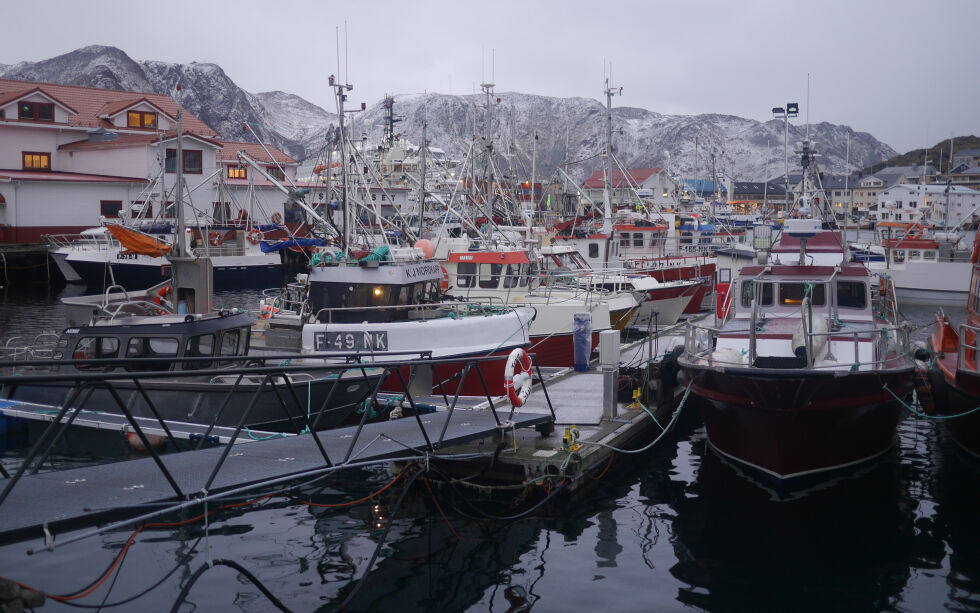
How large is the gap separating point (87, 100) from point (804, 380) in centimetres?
5587

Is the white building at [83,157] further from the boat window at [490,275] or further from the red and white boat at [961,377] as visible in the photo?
the red and white boat at [961,377]

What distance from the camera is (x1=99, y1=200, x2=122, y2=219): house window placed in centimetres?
4900

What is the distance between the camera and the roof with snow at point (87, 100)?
50156 millimetres

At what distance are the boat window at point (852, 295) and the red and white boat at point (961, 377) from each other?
163 centimetres

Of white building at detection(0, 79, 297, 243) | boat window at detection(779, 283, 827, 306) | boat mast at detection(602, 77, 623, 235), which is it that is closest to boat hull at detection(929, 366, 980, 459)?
boat window at detection(779, 283, 827, 306)

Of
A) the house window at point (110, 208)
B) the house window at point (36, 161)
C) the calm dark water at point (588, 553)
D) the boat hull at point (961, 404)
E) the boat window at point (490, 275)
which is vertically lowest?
the calm dark water at point (588, 553)

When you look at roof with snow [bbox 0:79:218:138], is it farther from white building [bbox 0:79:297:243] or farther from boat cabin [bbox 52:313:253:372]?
boat cabin [bbox 52:313:253:372]

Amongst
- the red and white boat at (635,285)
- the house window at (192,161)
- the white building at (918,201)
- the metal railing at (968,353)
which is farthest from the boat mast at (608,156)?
the white building at (918,201)

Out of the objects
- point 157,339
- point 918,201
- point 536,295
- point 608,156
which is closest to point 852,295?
point 536,295

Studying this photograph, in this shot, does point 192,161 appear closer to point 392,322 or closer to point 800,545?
point 392,322

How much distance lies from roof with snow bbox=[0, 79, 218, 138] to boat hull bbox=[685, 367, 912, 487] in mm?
49284

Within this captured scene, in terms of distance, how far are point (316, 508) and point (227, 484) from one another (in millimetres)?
4090

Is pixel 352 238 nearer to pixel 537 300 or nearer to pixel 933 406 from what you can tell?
pixel 537 300

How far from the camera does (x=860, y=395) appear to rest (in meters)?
11.8
